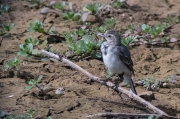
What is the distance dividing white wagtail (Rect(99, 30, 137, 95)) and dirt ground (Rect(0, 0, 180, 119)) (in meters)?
0.27

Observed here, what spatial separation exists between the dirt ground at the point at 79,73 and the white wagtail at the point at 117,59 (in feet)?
0.89

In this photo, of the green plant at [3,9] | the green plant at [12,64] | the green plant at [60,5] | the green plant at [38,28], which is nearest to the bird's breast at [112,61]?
the green plant at [12,64]

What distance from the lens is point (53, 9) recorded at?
8891 mm

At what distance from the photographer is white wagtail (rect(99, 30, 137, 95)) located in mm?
6359

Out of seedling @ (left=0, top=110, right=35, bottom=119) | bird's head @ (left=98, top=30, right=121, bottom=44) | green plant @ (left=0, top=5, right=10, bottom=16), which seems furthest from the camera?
green plant @ (left=0, top=5, right=10, bottom=16)

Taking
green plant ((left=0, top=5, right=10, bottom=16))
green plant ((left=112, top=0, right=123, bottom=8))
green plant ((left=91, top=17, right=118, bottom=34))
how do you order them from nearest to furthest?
green plant ((left=91, top=17, right=118, bottom=34)), green plant ((left=0, top=5, right=10, bottom=16)), green plant ((left=112, top=0, right=123, bottom=8))

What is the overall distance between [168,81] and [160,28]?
152 cm

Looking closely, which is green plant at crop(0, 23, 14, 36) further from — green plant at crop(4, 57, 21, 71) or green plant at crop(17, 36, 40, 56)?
green plant at crop(4, 57, 21, 71)

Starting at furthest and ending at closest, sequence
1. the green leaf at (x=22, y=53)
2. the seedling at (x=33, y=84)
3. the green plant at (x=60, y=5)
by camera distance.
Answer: the green plant at (x=60, y=5)
the green leaf at (x=22, y=53)
the seedling at (x=33, y=84)

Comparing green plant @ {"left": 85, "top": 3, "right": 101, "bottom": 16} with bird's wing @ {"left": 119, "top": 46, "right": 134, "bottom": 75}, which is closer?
bird's wing @ {"left": 119, "top": 46, "right": 134, "bottom": 75}

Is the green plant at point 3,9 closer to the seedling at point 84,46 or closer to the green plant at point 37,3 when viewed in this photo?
the green plant at point 37,3

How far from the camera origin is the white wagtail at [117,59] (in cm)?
636

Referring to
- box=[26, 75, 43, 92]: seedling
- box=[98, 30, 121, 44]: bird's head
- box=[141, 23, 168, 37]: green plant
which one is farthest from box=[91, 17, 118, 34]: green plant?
box=[26, 75, 43, 92]: seedling

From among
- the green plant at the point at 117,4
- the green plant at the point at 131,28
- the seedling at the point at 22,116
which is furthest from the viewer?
the green plant at the point at 117,4
